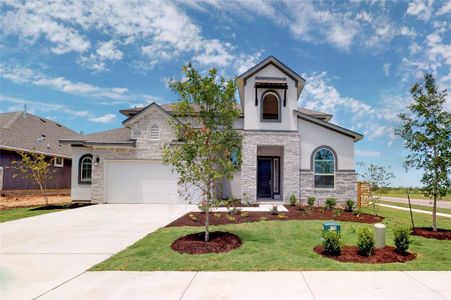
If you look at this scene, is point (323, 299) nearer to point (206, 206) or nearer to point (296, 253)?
point (296, 253)

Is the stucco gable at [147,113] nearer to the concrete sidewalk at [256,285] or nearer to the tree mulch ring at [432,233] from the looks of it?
the concrete sidewalk at [256,285]

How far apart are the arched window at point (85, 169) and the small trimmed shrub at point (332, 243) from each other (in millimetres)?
16109

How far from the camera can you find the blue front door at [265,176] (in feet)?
64.4

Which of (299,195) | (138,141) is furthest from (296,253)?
(138,141)

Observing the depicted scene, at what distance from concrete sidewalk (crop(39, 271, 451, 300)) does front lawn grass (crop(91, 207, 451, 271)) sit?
34 centimetres

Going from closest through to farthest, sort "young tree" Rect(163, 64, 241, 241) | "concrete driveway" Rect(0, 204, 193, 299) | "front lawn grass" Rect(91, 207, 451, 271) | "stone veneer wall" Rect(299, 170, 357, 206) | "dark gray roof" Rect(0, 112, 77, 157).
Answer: "concrete driveway" Rect(0, 204, 193, 299) → "front lawn grass" Rect(91, 207, 451, 271) → "young tree" Rect(163, 64, 241, 241) → "stone veneer wall" Rect(299, 170, 357, 206) → "dark gray roof" Rect(0, 112, 77, 157)

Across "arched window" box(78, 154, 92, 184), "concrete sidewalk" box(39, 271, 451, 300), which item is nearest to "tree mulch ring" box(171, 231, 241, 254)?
"concrete sidewalk" box(39, 271, 451, 300)

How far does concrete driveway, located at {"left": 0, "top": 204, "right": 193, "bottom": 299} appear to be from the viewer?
5.54 m

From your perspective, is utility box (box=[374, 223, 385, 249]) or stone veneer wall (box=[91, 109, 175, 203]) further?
stone veneer wall (box=[91, 109, 175, 203])

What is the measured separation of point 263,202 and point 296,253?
10039 mm

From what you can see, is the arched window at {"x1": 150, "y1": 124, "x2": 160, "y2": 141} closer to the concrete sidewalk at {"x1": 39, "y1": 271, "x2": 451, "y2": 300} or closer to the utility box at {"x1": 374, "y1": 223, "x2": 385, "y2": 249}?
the concrete sidewalk at {"x1": 39, "y1": 271, "x2": 451, "y2": 300}

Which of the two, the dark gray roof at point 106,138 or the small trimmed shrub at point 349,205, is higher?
the dark gray roof at point 106,138

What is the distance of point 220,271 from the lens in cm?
597

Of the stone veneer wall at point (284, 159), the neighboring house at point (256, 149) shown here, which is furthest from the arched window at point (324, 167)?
the stone veneer wall at point (284, 159)
